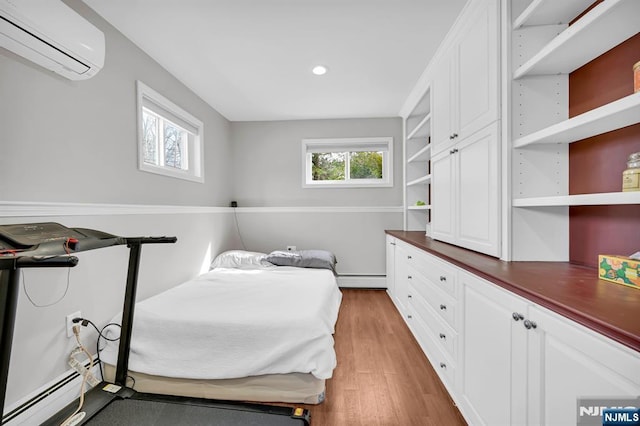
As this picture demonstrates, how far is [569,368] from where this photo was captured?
2.70 feet

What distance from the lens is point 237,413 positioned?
1.43 m

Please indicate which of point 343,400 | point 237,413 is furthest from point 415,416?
point 237,413

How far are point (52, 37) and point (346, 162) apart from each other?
3.24 m

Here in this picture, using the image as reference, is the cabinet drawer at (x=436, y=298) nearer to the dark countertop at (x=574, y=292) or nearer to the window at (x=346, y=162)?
the dark countertop at (x=574, y=292)

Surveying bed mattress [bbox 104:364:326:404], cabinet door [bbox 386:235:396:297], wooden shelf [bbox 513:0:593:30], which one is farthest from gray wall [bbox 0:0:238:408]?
wooden shelf [bbox 513:0:593:30]

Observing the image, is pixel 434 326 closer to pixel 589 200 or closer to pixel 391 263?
pixel 589 200

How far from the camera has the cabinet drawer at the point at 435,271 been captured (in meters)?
1.61

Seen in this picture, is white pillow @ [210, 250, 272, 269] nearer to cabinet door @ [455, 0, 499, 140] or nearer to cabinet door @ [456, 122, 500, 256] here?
cabinet door @ [456, 122, 500, 256]

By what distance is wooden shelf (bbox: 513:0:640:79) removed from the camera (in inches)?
39.0

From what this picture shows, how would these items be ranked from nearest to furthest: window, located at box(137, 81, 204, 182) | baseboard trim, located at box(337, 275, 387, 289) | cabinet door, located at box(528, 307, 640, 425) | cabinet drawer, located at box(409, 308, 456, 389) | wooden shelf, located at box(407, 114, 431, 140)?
cabinet door, located at box(528, 307, 640, 425) < cabinet drawer, located at box(409, 308, 456, 389) < window, located at box(137, 81, 204, 182) < wooden shelf, located at box(407, 114, 431, 140) < baseboard trim, located at box(337, 275, 387, 289)

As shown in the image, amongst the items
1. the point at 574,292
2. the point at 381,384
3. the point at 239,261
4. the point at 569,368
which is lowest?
the point at 381,384

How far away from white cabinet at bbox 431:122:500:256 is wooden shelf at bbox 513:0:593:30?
1.70 feet

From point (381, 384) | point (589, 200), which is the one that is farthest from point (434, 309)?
point (589, 200)

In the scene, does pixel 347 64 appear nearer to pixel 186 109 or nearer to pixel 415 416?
pixel 186 109
